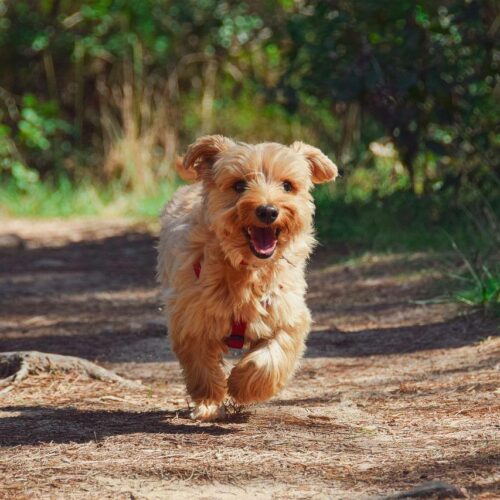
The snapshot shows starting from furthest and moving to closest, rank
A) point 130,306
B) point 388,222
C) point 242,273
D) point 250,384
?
1. point 388,222
2. point 130,306
3. point 242,273
4. point 250,384

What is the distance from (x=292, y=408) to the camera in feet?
17.0

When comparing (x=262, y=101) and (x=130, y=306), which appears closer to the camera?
(x=130, y=306)

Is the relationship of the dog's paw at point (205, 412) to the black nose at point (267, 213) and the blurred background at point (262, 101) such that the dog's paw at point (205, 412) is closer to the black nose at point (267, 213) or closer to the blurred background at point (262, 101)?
the black nose at point (267, 213)

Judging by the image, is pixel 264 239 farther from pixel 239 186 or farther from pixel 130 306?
pixel 130 306

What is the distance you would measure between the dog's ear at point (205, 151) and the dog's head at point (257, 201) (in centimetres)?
7

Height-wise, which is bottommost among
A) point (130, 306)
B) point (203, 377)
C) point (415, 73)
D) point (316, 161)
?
point (130, 306)

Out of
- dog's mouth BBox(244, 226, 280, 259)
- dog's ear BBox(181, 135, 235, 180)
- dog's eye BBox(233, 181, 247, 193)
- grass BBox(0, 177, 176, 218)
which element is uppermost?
dog's ear BBox(181, 135, 235, 180)

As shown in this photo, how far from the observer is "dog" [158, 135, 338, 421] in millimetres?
4754

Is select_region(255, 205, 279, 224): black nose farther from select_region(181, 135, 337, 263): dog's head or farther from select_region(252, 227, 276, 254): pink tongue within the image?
select_region(252, 227, 276, 254): pink tongue

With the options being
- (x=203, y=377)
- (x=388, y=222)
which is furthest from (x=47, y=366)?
(x=388, y=222)

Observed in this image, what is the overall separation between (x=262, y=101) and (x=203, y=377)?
440 inches

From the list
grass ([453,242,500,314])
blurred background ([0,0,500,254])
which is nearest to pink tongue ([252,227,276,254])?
grass ([453,242,500,314])

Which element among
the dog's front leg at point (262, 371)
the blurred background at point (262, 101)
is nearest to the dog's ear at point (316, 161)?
the dog's front leg at point (262, 371)

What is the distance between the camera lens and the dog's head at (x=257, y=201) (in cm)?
468
